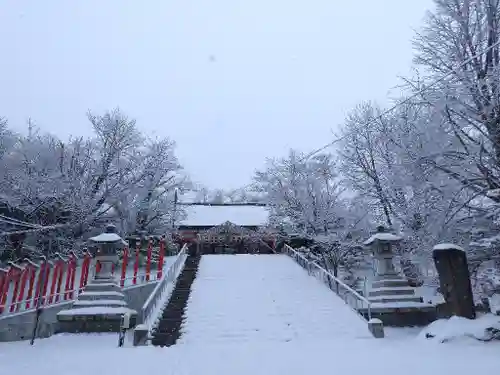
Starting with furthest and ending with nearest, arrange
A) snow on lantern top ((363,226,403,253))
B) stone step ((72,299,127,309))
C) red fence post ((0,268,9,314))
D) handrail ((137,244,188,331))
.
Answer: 1. snow on lantern top ((363,226,403,253))
2. red fence post ((0,268,9,314))
3. stone step ((72,299,127,309))
4. handrail ((137,244,188,331))

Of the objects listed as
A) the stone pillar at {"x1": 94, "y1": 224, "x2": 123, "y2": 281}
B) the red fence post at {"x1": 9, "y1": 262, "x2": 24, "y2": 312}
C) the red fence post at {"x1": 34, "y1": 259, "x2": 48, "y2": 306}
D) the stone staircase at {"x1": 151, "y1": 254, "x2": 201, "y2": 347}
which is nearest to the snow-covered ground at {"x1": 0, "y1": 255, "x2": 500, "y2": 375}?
the stone staircase at {"x1": 151, "y1": 254, "x2": 201, "y2": 347}

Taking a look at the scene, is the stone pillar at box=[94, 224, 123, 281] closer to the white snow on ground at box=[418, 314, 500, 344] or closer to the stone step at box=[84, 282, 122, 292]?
the stone step at box=[84, 282, 122, 292]

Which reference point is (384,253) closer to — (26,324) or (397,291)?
(397,291)

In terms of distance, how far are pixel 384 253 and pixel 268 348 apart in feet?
22.2

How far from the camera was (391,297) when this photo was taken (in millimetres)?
13609

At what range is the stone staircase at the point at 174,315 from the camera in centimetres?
1132

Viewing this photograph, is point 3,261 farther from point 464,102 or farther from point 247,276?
point 464,102

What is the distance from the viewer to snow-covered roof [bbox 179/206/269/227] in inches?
1481

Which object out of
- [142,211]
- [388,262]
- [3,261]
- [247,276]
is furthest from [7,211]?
[388,262]

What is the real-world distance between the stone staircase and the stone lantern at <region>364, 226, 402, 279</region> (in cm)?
763

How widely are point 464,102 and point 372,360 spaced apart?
339 inches

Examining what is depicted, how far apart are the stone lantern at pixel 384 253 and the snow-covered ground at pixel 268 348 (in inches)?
80.6

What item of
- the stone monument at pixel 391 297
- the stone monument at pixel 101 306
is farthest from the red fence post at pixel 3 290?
the stone monument at pixel 391 297

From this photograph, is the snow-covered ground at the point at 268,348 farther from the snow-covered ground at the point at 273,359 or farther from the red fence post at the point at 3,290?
the red fence post at the point at 3,290
